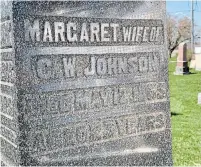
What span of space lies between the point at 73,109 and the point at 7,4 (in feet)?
2.15

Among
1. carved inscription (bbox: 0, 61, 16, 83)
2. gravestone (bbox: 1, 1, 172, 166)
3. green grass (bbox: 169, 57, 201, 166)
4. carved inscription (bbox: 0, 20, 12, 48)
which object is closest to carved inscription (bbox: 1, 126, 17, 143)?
gravestone (bbox: 1, 1, 172, 166)

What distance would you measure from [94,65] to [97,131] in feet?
1.24

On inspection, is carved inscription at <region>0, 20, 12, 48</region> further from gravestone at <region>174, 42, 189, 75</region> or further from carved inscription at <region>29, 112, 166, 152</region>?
gravestone at <region>174, 42, 189, 75</region>

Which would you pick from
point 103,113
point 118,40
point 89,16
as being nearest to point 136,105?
point 103,113

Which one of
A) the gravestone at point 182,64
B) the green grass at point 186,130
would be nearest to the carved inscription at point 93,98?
the green grass at point 186,130

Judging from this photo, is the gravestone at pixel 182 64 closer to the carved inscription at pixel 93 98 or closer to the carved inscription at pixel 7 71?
the carved inscription at pixel 93 98

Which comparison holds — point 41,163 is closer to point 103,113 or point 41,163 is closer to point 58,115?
point 58,115

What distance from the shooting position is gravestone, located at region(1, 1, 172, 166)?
205cm

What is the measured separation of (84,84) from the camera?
225 cm

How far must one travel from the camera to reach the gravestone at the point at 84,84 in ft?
6.73

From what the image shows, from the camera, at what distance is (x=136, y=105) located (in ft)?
8.05

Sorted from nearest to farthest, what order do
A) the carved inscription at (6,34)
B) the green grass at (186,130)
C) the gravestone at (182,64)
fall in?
the carved inscription at (6,34)
the green grass at (186,130)
the gravestone at (182,64)

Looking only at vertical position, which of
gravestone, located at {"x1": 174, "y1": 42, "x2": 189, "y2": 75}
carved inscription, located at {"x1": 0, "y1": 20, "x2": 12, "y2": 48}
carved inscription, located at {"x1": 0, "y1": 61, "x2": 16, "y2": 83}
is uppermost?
carved inscription, located at {"x1": 0, "y1": 20, "x2": 12, "y2": 48}

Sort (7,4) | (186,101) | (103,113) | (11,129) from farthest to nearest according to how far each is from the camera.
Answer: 1. (186,101)
2. (103,113)
3. (11,129)
4. (7,4)
